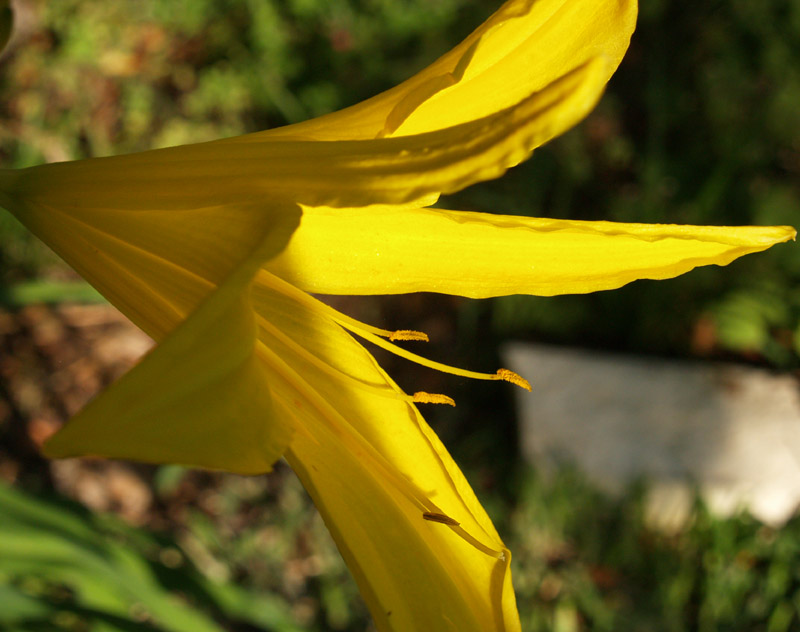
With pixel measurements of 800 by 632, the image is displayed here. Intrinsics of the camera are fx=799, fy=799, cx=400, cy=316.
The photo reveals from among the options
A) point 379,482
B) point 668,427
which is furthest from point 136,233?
point 668,427

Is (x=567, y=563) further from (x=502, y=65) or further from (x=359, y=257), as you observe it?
(x=502, y=65)

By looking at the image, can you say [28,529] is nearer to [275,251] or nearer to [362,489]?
[362,489]

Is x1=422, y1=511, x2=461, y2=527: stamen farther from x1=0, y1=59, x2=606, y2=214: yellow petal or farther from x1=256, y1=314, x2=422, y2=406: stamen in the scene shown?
x1=0, y1=59, x2=606, y2=214: yellow petal

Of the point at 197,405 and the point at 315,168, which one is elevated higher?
the point at 315,168

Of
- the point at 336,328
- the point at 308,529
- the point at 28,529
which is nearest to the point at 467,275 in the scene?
the point at 336,328

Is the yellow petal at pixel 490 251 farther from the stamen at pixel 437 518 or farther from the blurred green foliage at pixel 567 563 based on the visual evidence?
the blurred green foliage at pixel 567 563
